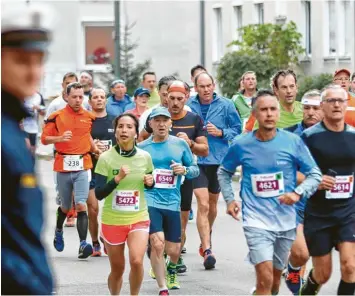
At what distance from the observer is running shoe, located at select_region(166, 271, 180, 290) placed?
38.5 ft

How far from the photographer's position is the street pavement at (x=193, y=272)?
11.5m

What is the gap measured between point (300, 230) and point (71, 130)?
4.57 m

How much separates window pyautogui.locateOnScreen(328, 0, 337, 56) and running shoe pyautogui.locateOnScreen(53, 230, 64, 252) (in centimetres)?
1890

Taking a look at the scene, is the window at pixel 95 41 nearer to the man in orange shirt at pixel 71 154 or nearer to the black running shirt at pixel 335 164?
the man in orange shirt at pixel 71 154

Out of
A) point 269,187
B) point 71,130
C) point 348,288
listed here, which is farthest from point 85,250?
point 269,187

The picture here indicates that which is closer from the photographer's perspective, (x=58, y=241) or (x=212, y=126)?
(x=212, y=126)

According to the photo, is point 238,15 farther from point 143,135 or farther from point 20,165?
point 20,165

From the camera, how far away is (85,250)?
13.7 m

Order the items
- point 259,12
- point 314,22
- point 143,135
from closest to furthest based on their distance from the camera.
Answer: point 143,135 → point 314,22 → point 259,12

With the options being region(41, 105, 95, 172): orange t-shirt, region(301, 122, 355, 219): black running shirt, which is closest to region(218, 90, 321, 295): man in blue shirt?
region(301, 122, 355, 219): black running shirt

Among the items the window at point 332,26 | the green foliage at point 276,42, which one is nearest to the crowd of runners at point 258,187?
the window at point 332,26

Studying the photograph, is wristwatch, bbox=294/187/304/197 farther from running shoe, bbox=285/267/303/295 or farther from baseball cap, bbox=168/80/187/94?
baseball cap, bbox=168/80/187/94

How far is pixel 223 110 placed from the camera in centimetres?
1395

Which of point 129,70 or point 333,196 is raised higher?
point 129,70
